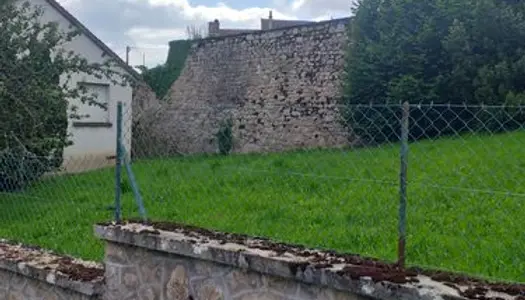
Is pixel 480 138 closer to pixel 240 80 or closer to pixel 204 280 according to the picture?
pixel 204 280

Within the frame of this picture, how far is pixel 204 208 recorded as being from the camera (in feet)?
18.4

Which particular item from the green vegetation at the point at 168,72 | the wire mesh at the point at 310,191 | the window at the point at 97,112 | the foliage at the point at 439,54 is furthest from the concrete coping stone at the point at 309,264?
the green vegetation at the point at 168,72

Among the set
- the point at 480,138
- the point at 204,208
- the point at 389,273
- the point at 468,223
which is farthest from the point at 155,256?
the point at 480,138

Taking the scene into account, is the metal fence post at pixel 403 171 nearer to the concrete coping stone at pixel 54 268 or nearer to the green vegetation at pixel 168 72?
the concrete coping stone at pixel 54 268

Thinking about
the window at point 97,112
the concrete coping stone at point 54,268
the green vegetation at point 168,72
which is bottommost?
the concrete coping stone at point 54,268

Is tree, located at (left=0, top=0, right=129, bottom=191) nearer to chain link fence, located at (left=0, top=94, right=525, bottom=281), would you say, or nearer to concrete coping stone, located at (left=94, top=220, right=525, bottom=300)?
chain link fence, located at (left=0, top=94, right=525, bottom=281)

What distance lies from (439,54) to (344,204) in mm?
7384

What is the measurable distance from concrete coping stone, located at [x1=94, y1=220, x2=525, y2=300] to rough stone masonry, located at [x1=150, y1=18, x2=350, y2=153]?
939 centimetres

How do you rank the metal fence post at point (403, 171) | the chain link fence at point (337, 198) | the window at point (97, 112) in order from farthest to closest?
1. the window at point (97, 112)
2. the chain link fence at point (337, 198)
3. the metal fence post at point (403, 171)

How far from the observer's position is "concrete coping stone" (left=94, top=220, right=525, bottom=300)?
8.11ft

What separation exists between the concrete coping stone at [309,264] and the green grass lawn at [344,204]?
0.96m

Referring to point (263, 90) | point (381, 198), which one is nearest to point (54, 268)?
point (381, 198)

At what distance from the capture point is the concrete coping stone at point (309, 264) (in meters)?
2.47

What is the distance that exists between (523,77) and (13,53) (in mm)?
8013
